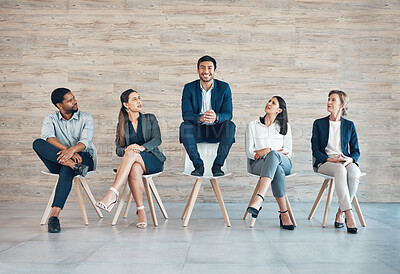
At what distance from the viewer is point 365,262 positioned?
7.61ft

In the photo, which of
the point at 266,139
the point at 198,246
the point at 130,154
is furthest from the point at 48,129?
the point at 266,139

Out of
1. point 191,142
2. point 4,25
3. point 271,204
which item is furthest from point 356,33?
point 4,25

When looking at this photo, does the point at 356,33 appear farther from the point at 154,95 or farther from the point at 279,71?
the point at 154,95

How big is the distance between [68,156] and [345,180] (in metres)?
2.31

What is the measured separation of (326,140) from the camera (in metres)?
3.68

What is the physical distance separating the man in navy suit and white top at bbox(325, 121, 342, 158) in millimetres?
886

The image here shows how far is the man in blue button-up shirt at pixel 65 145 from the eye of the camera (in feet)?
11.3

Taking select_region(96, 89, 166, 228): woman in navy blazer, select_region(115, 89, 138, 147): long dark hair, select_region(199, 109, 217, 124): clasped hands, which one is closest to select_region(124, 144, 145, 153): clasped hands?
select_region(96, 89, 166, 228): woman in navy blazer

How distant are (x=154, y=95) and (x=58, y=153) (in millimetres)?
1729

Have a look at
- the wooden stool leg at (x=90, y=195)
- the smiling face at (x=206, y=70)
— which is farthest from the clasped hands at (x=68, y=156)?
the smiling face at (x=206, y=70)

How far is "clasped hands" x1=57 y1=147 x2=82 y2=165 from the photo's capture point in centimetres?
346

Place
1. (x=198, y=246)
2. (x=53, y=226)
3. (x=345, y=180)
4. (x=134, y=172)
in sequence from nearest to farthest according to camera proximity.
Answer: (x=198, y=246) < (x=53, y=226) < (x=345, y=180) < (x=134, y=172)

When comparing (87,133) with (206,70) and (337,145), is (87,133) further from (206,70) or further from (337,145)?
(337,145)

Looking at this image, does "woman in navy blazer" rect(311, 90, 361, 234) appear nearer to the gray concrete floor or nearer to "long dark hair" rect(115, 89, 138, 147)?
the gray concrete floor
